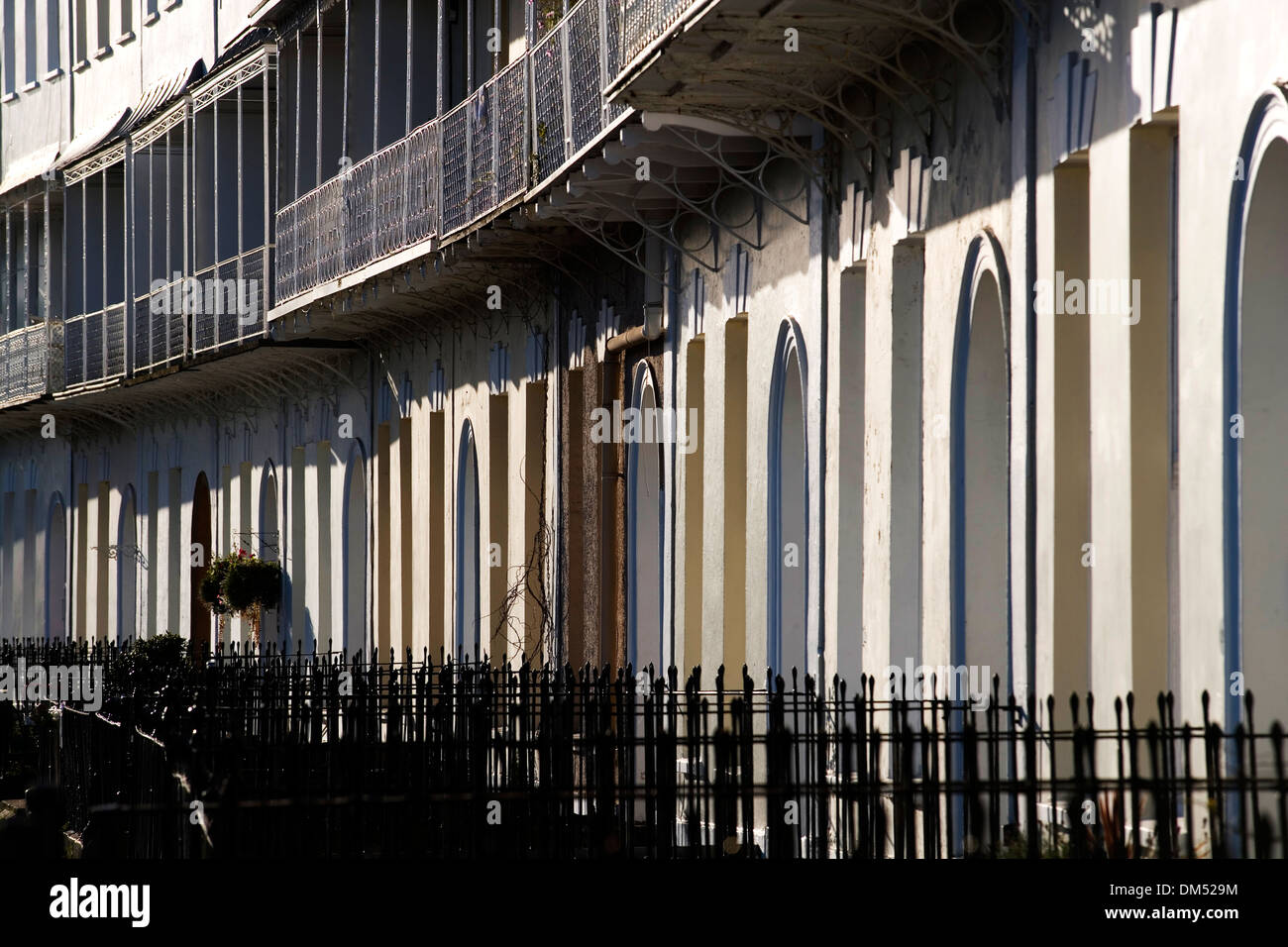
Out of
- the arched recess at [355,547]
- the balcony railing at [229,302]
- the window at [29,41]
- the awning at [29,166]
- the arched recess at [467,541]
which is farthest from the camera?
the window at [29,41]

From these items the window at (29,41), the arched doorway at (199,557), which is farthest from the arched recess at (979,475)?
the window at (29,41)

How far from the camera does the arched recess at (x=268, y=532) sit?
26344mm

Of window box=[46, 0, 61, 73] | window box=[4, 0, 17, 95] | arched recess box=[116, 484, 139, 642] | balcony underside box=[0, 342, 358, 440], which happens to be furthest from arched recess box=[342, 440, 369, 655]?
window box=[4, 0, 17, 95]

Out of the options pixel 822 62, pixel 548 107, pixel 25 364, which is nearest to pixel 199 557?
pixel 25 364

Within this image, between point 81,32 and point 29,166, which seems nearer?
point 81,32

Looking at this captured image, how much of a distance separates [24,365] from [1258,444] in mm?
26996

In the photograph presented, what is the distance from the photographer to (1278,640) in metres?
7.30

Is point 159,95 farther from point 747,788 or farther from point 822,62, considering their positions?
point 747,788

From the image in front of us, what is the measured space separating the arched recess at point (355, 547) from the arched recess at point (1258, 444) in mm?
17117

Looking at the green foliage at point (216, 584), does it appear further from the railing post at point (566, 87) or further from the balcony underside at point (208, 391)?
the railing post at point (566, 87)

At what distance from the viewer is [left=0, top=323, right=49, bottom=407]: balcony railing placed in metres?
31.0

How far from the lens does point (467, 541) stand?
67.7ft

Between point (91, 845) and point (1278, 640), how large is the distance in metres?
5.46
